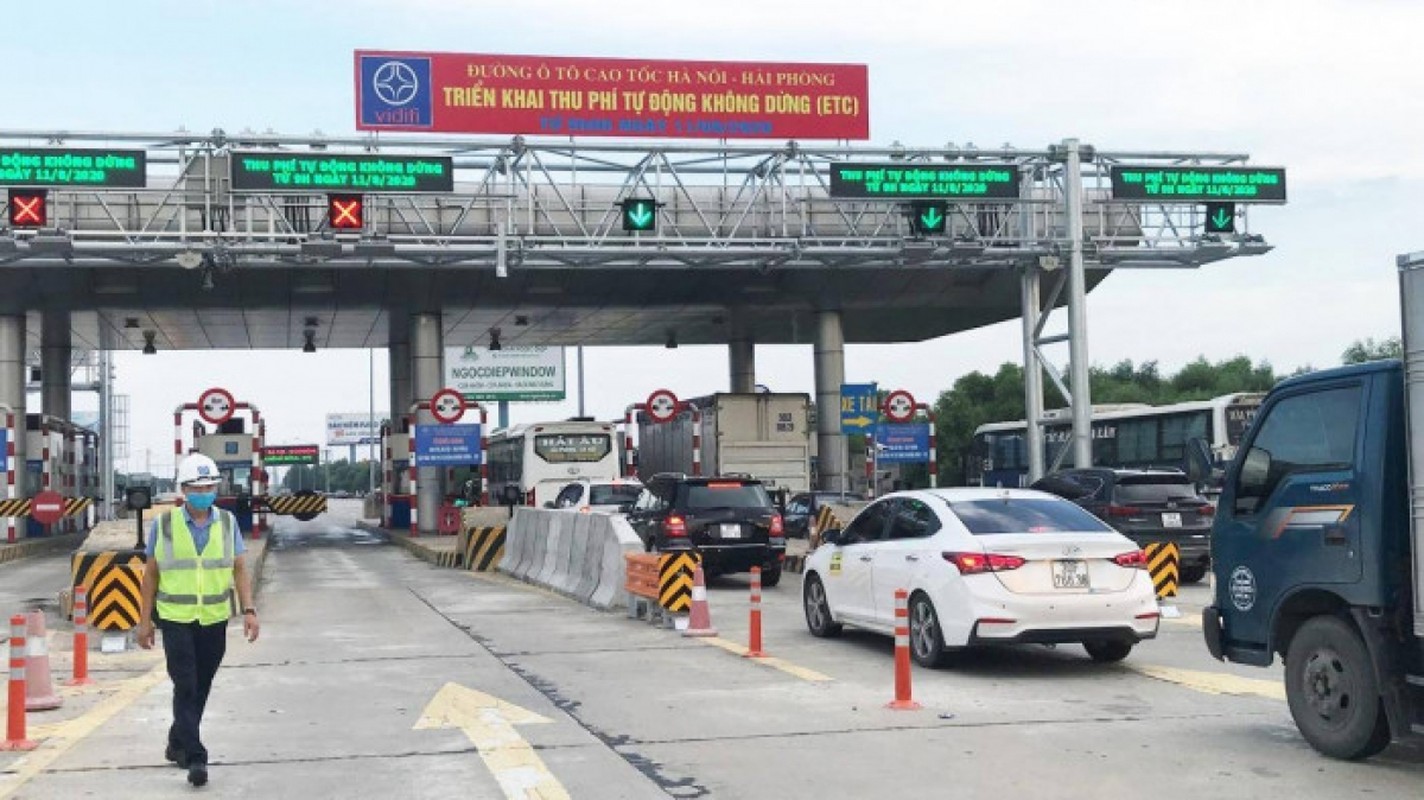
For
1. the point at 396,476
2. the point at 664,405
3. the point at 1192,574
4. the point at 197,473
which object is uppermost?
the point at 664,405

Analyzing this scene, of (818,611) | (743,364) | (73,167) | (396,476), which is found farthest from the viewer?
(743,364)

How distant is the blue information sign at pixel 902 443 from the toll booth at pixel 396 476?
19232mm

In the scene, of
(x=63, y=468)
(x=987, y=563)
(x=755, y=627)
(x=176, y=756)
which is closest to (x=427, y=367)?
(x=63, y=468)

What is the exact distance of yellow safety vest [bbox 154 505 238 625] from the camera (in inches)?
325

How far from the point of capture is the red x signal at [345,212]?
91.3 feet

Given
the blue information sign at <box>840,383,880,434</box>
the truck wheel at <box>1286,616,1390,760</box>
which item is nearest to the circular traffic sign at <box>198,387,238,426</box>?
the blue information sign at <box>840,383,880,434</box>

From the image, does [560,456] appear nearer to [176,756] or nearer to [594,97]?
[594,97]

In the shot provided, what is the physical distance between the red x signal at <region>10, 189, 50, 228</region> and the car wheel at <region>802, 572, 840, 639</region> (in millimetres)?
17984

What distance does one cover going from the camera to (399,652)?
14680 millimetres

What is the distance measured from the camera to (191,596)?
27.1 ft

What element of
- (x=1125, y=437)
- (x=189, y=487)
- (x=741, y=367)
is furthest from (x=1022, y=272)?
(x=189, y=487)

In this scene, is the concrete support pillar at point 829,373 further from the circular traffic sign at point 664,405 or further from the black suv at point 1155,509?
the black suv at point 1155,509

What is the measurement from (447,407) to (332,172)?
8227 mm

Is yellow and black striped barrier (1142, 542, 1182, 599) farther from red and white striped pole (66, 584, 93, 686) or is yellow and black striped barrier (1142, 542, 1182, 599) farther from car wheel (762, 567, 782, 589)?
red and white striped pole (66, 584, 93, 686)
